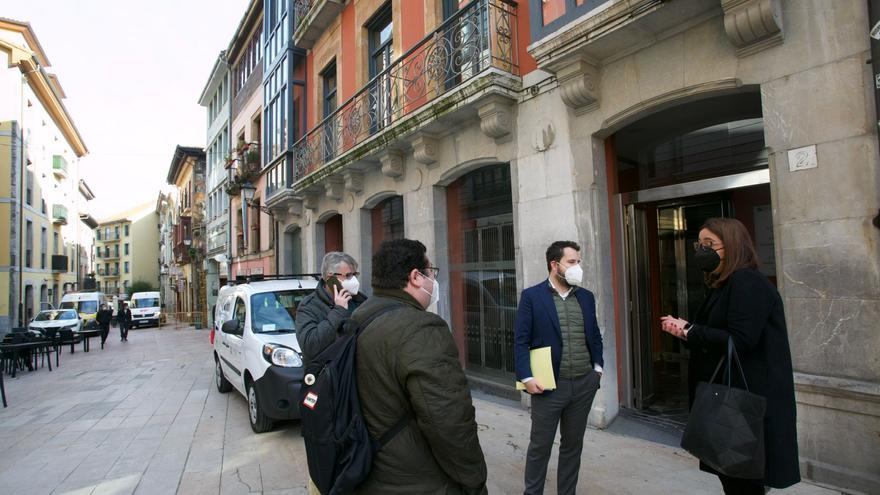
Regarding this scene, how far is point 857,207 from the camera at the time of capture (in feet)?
11.5

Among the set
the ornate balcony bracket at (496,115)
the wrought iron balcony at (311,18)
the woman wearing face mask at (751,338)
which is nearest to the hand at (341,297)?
the woman wearing face mask at (751,338)

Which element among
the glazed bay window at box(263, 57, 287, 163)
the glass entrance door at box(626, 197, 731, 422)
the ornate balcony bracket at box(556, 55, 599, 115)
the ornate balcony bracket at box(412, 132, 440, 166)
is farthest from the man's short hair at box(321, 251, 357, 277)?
the glazed bay window at box(263, 57, 287, 163)

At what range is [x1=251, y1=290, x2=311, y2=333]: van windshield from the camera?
601 cm

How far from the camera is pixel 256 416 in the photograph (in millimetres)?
5680

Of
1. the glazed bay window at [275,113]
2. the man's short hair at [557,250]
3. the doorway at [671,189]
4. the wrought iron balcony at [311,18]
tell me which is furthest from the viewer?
the glazed bay window at [275,113]

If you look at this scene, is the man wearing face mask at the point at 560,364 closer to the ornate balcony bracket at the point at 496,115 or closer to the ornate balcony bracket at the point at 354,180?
the ornate balcony bracket at the point at 496,115

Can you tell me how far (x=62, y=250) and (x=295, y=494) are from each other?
37.2 m

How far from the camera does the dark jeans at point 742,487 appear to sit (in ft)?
7.45

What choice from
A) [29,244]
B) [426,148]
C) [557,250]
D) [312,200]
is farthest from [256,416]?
[29,244]

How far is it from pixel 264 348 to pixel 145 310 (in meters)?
32.1

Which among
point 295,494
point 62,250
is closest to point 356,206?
point 295,494

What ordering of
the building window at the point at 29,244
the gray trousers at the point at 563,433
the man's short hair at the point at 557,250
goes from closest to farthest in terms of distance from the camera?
the gray trousers at the point at 563,433 < the man's short hair at the point at 557,250 < the building window at the point at 29,244

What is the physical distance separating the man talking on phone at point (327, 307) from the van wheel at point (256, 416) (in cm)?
275

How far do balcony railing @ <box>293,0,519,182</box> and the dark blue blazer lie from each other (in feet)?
12.9
